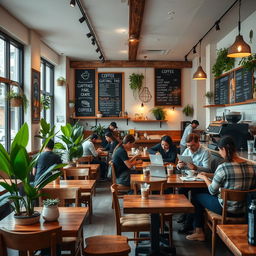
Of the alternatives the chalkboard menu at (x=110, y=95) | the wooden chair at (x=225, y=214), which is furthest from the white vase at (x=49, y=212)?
the chalkboard menu at (x=110, y=95)

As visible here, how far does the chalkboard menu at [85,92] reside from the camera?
423 inches

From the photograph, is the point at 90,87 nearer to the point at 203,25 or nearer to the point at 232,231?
the point at 203,25

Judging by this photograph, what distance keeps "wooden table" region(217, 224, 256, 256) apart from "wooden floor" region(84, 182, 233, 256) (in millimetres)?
1597

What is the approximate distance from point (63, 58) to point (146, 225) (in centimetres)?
769

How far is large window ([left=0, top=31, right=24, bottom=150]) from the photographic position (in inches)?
247

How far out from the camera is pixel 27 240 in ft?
6.77

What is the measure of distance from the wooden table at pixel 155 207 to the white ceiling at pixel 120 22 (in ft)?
11.8

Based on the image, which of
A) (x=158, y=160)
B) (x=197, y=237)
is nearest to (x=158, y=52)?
(x=158, y=160)

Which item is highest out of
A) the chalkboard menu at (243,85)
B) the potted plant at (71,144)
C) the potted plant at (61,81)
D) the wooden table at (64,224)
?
the potted plant at (61,81)

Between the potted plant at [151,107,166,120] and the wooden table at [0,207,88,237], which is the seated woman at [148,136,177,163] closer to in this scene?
the wooden table at [0,207,88,237]

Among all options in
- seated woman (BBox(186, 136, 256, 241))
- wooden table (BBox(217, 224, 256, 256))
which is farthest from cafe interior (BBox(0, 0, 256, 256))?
seated woman (BBox(186, 136, 256, 241))

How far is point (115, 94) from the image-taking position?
1078 cm

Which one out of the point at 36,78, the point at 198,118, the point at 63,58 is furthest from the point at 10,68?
the point at 198,118

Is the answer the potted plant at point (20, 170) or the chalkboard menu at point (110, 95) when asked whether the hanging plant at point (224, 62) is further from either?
the potted plant at point (20, 170)
